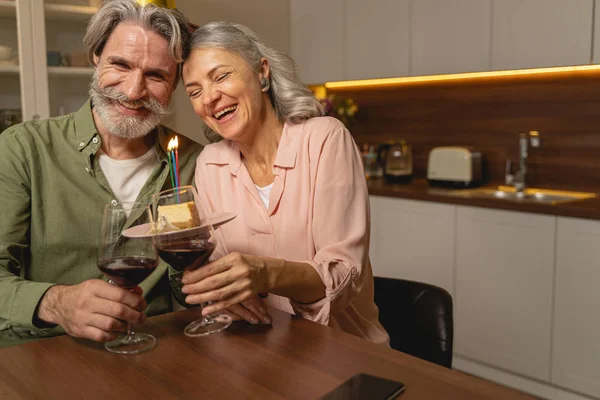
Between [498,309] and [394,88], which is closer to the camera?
[498,309]

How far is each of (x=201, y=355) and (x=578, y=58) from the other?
7.79ft

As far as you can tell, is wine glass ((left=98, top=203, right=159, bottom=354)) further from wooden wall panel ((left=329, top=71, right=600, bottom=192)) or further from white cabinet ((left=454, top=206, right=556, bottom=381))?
wooden wall panel ((left=329, top=71, right=600, bottom=192))

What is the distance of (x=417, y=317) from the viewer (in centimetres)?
143

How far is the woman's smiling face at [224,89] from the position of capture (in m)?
1.52

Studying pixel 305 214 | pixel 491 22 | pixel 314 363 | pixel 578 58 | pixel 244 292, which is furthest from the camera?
pixel 491 22

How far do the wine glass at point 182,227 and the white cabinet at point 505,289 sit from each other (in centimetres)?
201

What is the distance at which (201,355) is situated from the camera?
1.01 m

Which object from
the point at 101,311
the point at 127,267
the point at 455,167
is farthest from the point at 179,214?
the point at 455,167

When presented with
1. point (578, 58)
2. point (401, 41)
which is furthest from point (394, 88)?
point (578, 58)

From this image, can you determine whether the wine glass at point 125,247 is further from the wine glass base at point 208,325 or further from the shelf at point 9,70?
the shelf at point 9,70

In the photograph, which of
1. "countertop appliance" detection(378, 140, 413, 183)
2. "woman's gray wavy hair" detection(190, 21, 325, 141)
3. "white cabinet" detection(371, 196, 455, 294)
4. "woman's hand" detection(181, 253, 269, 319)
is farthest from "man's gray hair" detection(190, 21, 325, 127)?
"countertop appliance" detection(378, 140, 413, 183)

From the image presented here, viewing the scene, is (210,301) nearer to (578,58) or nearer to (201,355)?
(201,355)

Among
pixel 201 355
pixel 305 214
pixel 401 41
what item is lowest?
pixel 201 355

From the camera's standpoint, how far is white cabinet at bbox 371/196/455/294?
2986mm
